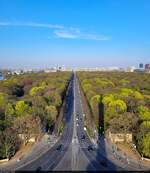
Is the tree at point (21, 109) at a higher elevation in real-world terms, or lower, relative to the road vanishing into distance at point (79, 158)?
higher

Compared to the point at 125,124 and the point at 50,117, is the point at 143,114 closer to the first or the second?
the point at 125,124

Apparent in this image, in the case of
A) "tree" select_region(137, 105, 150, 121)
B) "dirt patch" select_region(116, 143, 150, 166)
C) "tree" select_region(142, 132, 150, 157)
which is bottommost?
"dirt patch" select_region(116, 143, 150, 166)

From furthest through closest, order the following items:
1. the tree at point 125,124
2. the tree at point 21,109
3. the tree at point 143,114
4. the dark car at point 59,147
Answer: the tree at point 21,109 < the tree at point 143,114 < the tree at point 125,124 < the dark car at point 59,147

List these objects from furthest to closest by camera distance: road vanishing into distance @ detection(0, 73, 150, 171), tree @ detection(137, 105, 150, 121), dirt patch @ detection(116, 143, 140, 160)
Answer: tree @ detection(137, 105, 150, 121), dirt patch @ detection(116, 143, 140, 160), road vanishing into distance @ detection(0, 73, 150, 171)

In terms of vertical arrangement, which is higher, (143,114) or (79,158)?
(143,114)

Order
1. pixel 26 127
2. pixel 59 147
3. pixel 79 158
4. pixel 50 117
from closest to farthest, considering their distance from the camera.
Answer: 1. pixel 79 158
2. pixel 59 147
3. pixel 26 127
4. pixel 50 117

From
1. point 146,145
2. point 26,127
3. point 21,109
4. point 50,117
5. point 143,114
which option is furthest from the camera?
point 50,117

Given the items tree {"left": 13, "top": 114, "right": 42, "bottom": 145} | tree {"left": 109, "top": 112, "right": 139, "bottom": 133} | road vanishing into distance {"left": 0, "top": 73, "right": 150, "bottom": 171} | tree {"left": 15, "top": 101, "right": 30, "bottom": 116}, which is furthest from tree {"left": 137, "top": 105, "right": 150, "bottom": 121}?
tree {"left": 15, "top": 101, "right": 30, "bottom": 116}

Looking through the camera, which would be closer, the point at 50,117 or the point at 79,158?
the point at 79,158

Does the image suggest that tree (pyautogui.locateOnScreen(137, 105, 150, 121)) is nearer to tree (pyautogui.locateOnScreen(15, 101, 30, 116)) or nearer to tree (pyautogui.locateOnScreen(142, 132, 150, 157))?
tree (pyautogui.locateOnScreen(142, 132, 150, 157))

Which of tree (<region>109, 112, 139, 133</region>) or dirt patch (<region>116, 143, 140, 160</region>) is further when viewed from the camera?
tree (<region>109, 112, 139, 133</region>)

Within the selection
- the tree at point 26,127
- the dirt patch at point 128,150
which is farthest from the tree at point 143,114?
the tree at point 26,127

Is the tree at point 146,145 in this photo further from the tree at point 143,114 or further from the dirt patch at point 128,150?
the tree at point 143,114

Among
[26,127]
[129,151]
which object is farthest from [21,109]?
[129,151]
